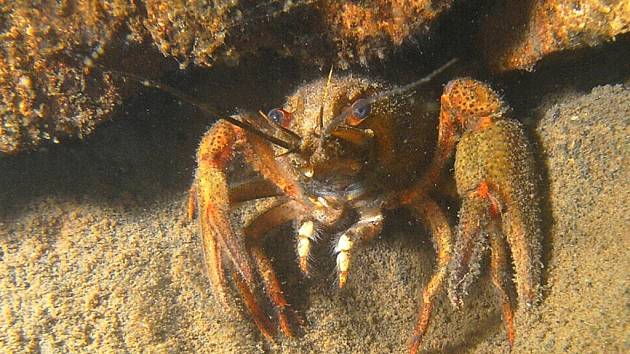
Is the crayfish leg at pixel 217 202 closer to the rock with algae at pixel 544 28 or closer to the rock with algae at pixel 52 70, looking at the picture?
the rock with algae at pixel 52 70

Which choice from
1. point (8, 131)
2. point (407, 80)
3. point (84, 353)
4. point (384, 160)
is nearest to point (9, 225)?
point (8, 131)

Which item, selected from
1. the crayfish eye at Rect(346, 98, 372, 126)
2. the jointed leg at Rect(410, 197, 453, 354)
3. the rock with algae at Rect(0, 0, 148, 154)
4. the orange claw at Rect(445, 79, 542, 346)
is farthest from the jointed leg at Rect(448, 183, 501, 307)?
the rock with algae at Rect(0, 0, 148, 154)

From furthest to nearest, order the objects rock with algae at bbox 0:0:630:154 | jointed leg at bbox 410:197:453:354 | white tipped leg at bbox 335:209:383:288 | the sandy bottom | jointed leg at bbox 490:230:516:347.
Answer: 1. white tipped leg at bbox 335:209:383:288
2. jointed leg at bbox 410:197:453:354
3. jointed leg at bbox 490:230:516:347
4. rock with algae at bbox 0:0:630:154
5. the sandy bottom

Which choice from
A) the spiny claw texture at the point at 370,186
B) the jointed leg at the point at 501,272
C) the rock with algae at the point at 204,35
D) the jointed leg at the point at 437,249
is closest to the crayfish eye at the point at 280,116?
the spiny claw texture at the point at 370,186

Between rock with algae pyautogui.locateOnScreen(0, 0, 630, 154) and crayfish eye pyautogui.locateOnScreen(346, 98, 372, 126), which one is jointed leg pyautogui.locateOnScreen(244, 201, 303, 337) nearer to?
crayfish eye pyautogui.locateOnScreen(346, 98, 372, 126)

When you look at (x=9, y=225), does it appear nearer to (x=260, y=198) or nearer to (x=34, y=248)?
(x=34, y=248)

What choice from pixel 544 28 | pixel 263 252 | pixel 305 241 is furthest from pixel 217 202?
pixel 544 28

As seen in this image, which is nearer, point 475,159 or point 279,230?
point 475,159
